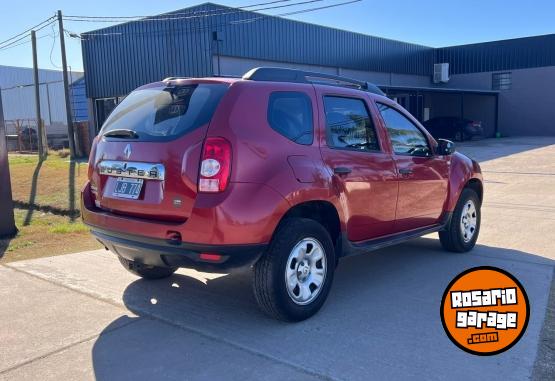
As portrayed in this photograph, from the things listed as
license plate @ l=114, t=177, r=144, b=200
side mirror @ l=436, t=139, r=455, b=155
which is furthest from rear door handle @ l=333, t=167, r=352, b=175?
side mirror @ l=436, t=139, r=455, b=155

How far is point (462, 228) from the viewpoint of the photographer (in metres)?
6.17

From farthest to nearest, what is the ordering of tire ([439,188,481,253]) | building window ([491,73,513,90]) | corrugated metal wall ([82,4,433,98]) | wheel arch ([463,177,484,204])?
building window ([491,73,513,90]) < corrugated metal wall ([82,4,433,98]) < wheel arch ([463,177,484,204]) < tire ([439,188,481,253])

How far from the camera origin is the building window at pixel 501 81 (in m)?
35.5

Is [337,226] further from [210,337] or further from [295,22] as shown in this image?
[295,22]

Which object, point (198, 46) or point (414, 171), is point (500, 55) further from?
point (414, 171)

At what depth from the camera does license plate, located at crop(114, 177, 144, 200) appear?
13.0 feet

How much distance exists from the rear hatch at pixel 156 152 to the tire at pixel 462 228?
343 centimetres

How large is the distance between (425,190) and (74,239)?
472 cm

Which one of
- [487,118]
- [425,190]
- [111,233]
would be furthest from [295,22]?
[111,233]

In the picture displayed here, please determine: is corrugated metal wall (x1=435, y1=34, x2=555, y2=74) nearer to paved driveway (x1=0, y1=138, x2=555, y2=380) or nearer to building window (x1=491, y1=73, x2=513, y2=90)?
building window (x1=491, y1=73, x2=513, y2=90)

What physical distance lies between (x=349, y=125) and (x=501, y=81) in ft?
116

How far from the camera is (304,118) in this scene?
4.25 m

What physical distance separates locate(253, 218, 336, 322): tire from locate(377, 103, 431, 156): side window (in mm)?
1491

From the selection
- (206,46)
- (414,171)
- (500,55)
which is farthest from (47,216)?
(500,55)
